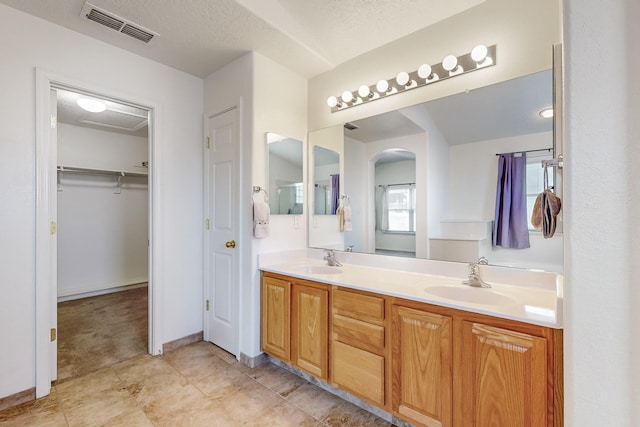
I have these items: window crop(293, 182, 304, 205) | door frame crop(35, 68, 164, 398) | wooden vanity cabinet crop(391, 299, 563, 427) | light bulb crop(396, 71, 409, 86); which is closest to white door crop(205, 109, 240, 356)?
window crop(293, 182, 304, 205)

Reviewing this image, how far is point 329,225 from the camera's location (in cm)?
254

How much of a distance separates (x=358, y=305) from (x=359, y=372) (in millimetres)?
389

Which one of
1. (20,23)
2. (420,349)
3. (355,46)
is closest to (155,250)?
(20,23)

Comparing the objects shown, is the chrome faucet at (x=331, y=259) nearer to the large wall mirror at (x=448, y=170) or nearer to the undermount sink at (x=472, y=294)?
the large wall mirror at (x=448, y=170)

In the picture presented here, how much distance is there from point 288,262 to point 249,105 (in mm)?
1331

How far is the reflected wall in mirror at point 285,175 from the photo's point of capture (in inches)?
96.8

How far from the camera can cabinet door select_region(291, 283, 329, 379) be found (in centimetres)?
188

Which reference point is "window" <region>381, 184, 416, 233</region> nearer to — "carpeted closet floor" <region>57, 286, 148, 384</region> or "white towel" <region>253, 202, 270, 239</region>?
"white towel" <region>253, 202, 270, 239</region>

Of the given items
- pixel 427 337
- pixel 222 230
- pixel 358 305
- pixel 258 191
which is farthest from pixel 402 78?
pixel 222 230

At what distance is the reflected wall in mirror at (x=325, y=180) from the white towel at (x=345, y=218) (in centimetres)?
7

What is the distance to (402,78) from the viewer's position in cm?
204

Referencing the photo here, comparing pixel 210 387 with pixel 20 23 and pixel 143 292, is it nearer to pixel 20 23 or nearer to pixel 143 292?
pixel 20 23

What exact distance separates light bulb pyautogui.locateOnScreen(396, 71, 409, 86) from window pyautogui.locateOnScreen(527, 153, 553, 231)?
3.08ft

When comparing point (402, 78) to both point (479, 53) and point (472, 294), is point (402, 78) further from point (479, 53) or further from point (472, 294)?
point (472, 294)
